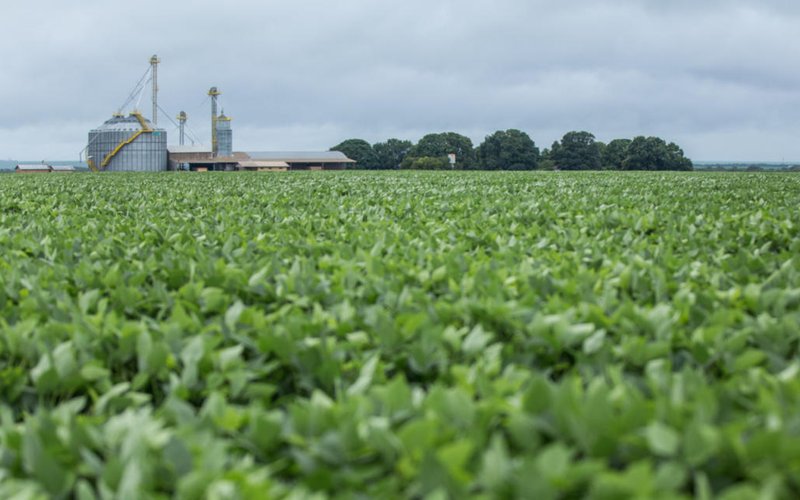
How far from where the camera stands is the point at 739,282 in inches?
138

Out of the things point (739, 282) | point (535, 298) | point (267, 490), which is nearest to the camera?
point (267, 490)

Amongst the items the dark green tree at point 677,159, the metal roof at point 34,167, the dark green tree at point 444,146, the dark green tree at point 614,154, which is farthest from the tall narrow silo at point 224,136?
the dark green tree at point 677,159

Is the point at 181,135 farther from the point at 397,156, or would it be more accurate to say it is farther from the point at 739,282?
the point at 739,282

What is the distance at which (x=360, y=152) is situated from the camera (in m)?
107

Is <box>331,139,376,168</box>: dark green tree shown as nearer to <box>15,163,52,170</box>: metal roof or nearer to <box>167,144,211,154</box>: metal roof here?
<box>167,144,211,154</box>: metal roof

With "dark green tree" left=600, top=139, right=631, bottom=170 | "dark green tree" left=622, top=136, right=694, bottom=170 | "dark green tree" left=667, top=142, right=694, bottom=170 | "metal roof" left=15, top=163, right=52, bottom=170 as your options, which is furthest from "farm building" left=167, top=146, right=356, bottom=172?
"dark green tree" left=667, top=142, right=694, bottom=170

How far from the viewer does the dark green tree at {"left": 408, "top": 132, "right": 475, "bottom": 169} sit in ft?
331

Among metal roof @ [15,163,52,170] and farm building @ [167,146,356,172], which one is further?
farm building @ [167,146,356,172]

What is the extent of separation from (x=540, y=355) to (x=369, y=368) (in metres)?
0.69

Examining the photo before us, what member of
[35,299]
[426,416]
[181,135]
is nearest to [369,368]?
[426,416]

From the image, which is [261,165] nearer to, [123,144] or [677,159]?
[123,144]

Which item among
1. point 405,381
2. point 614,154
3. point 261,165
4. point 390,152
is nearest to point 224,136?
point 261,165

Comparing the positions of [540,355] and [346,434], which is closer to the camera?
[346,434]

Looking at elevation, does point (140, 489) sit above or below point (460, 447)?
below
